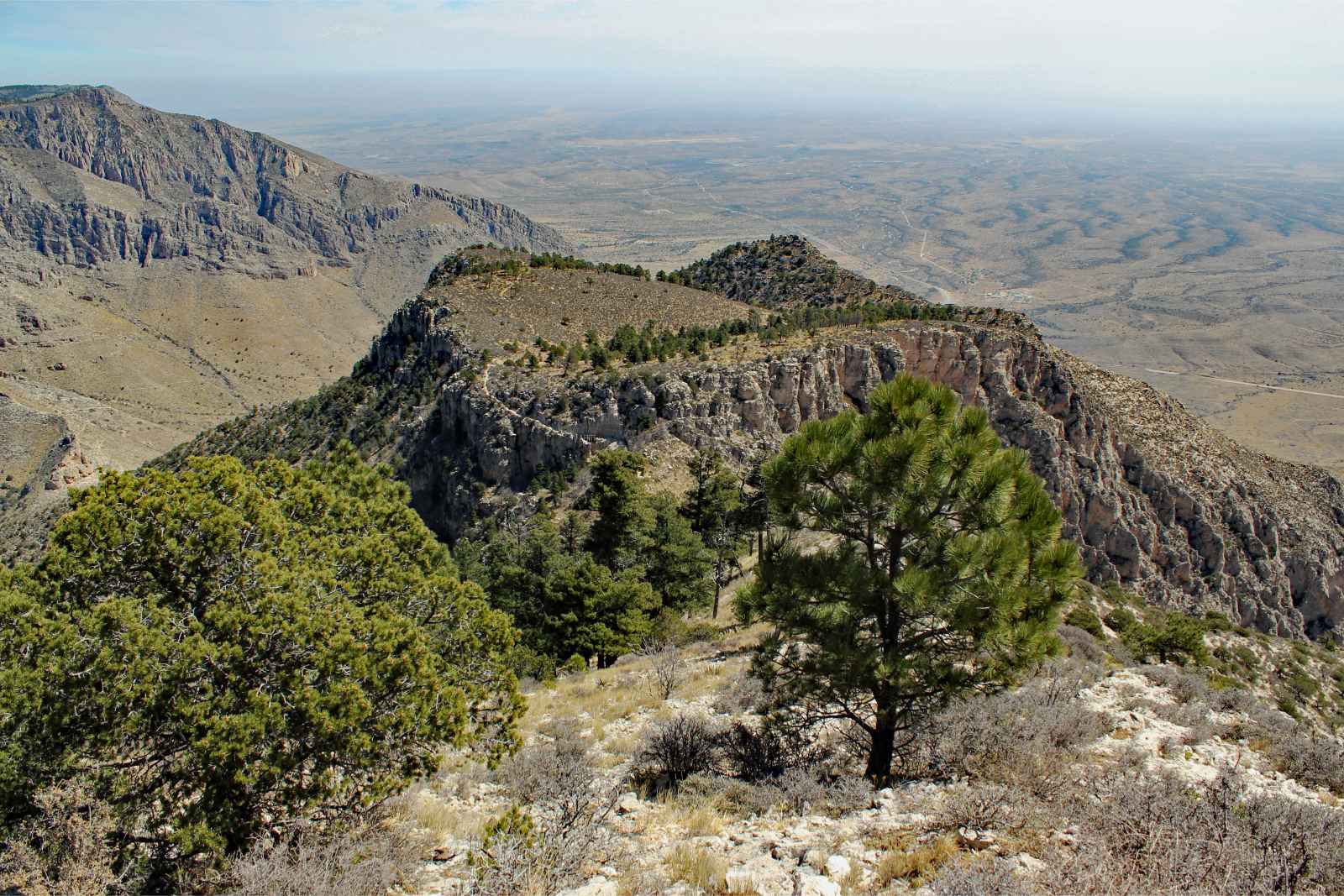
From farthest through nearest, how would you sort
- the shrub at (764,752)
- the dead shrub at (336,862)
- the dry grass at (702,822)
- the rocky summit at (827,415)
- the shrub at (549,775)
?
1. the rocky summit at (827,415)
2. the shrub at (764,752)
3. the shrub at (549,775)
4. the dry grass at (702,822)
5. the dead shrub at (336,862)

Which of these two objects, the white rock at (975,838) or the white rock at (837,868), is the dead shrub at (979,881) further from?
the white rock at (837,868)

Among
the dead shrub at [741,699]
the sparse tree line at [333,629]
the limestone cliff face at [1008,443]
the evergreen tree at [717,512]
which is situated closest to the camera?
the sparse tree line at [333,629]

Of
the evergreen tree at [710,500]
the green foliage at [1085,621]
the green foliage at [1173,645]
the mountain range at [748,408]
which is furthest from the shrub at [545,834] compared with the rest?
the mountain range at [748,408]

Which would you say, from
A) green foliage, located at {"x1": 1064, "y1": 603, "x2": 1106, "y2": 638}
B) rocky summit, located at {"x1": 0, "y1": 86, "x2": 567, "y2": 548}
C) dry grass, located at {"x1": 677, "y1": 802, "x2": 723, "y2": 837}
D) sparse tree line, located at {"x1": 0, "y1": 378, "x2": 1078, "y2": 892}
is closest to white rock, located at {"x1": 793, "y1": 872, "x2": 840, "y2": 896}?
dry grass, located at {"x1": 677, "y1": 802, "x2": 723, "y2": 837}

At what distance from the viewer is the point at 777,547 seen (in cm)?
1015

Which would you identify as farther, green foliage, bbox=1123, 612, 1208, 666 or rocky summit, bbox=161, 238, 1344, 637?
rocky summit, bbox=161, 238, 1344, 637

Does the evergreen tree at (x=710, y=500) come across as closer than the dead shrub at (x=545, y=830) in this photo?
No

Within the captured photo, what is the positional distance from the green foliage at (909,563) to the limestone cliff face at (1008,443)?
29938mm

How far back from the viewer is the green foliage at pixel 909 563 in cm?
868

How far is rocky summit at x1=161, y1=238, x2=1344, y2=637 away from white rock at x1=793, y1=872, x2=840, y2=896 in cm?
3214

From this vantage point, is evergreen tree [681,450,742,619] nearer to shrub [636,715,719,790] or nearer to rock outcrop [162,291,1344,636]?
rock outcrop [162,291,1344,636]

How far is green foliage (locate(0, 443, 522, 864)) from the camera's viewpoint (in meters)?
6.80

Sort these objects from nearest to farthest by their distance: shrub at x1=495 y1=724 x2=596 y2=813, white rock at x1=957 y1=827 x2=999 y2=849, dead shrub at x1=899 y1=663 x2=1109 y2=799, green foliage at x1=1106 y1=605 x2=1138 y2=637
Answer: white rock at x1=957 y1=827 x2=999 y2=849
dead shrub at x1=899 y1=663 x2=1109 y2=799
shrub at x1=495 y1=724 x2=596 y2=813
green foliage at x1=1106 y1=605 x2=1138 y2=637

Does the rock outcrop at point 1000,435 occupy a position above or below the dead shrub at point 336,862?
below
